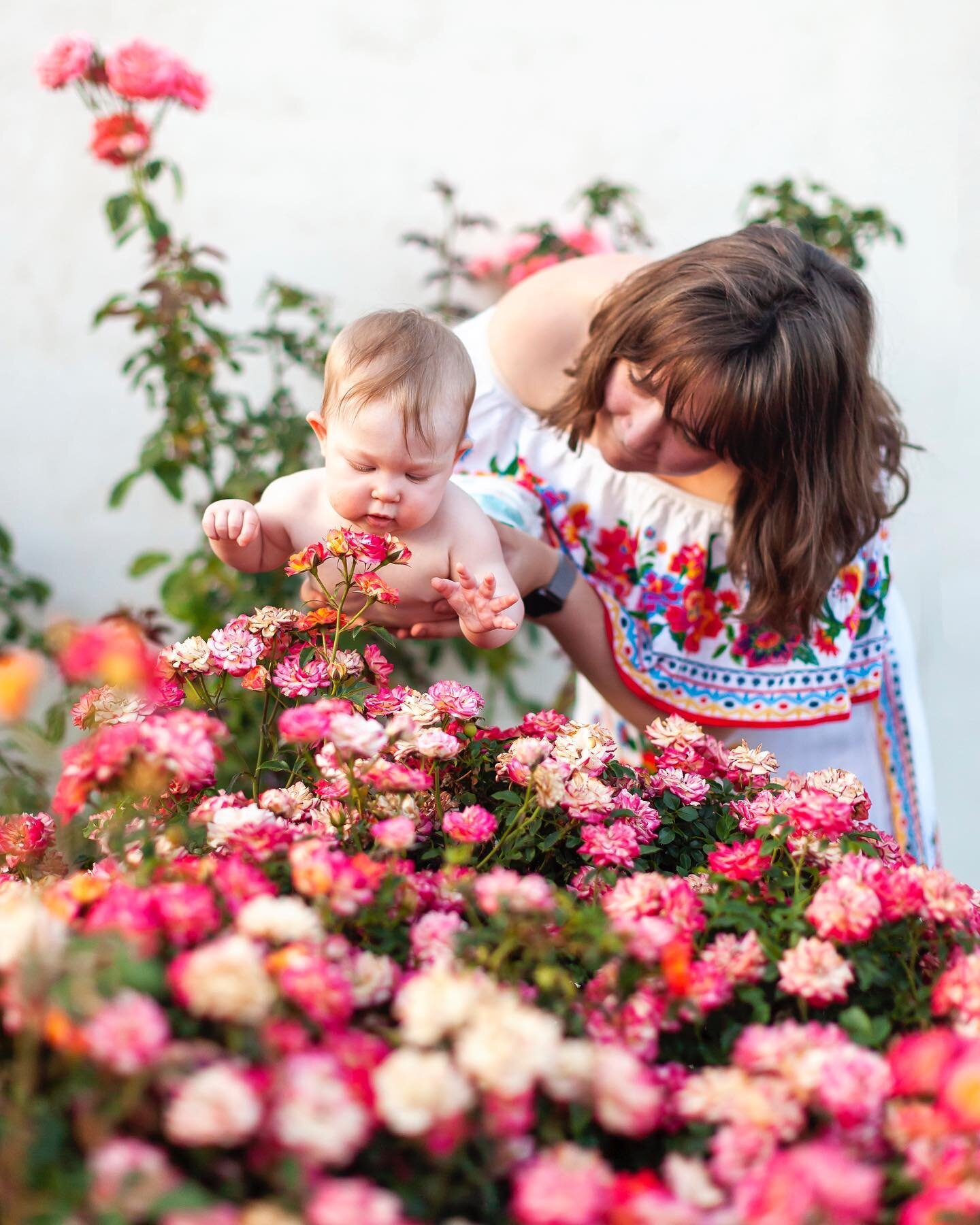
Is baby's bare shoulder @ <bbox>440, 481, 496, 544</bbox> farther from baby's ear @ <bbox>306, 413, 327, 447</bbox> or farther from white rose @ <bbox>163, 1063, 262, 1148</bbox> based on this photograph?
white rose @ <bbox>163, 1063, 262, 1148</bbox>

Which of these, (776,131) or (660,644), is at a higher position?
(776,131)

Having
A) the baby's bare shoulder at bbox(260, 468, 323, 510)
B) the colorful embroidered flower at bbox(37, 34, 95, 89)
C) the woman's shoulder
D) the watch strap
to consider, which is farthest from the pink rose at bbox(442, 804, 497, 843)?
the colorful embroidered flower at bbox(37, 34, 95, 89)

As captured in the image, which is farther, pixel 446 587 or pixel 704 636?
pixel 704 636

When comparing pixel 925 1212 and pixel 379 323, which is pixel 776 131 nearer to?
pixel 379 323

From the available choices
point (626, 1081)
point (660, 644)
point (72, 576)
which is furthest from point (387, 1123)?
point (72, 576)

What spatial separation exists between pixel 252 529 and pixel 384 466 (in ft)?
0.52

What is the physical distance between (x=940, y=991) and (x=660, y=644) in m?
0.96

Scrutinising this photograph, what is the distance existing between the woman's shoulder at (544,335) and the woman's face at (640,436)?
0.24 m

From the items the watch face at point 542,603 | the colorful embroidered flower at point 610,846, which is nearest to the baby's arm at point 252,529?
the watch face at point 542,603

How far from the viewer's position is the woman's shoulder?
168cm

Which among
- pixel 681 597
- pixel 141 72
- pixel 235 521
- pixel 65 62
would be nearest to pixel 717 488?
pixel 681 597

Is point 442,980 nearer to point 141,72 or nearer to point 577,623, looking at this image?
point 577,623

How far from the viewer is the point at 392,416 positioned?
1056 millimetres

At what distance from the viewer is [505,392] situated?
5.54 feet
